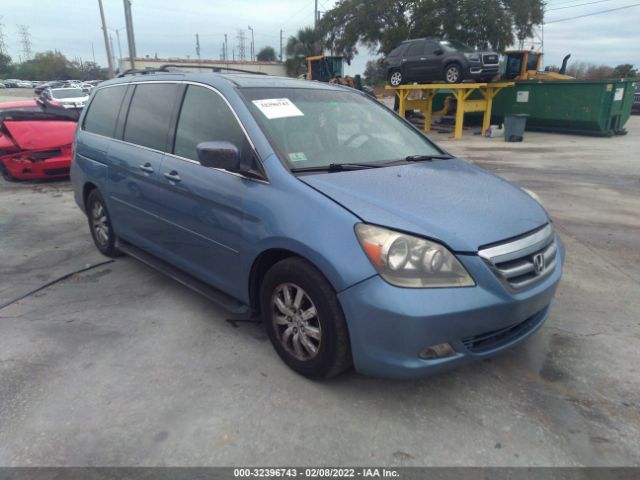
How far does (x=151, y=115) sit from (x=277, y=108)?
1.31 metres

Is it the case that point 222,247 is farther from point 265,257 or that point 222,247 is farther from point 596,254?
point 596,254

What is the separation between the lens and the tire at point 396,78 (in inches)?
722

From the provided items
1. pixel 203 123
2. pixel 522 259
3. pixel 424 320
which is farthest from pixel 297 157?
pixel 522 259

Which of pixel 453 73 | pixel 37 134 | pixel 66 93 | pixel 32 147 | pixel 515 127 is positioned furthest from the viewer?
pixel 66 93

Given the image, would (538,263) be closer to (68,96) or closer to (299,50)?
(68,96)

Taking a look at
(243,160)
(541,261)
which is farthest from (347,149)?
(541,261)

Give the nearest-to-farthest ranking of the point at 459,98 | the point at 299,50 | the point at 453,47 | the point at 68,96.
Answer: the point at 459,98
the point at 453,47
the point at 68,96
the point at 299,50

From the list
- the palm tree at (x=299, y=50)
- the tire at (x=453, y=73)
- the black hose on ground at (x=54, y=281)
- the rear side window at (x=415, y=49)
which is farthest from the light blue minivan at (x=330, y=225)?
the palm tree at (x=299, y=50)

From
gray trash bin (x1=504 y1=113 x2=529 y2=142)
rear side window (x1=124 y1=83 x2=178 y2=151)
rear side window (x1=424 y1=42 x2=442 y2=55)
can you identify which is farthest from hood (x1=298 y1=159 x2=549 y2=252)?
rear side window (x1=424 y1=42 x2=442 y2=55)

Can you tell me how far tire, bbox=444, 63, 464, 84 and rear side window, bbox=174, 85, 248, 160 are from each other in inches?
566

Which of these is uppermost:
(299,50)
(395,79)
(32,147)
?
(299,50)

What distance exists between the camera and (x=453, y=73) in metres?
16.4

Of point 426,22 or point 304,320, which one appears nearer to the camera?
point 304,320

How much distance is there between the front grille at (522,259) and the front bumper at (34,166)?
8.47 m
